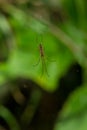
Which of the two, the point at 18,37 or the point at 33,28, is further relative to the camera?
the point at 18,37

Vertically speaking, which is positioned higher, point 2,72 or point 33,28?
point 33,28

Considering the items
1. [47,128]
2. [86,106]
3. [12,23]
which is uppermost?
[12,23]

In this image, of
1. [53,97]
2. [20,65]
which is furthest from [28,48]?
[53,97]

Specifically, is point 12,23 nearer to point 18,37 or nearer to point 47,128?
point 18,37

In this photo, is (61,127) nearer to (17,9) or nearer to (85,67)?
(85,67)

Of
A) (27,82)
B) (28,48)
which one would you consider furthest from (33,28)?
(27,82)

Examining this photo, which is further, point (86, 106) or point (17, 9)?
point (17, 9)
